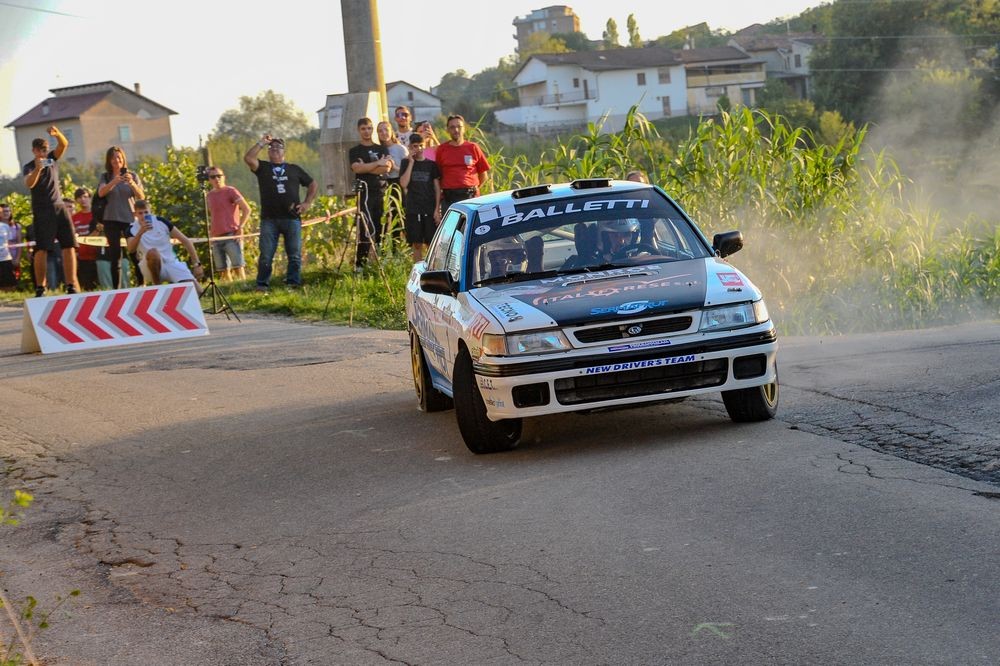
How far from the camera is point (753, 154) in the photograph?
17.4 m

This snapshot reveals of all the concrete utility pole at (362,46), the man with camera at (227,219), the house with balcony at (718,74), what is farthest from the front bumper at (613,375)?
the house with balcony at (718,74)

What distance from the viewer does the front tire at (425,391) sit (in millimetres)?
10020

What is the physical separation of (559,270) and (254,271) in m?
18.0

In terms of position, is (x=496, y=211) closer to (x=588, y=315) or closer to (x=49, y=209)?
(x=588, y=315)

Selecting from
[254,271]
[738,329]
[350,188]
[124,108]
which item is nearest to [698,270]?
[738,329]

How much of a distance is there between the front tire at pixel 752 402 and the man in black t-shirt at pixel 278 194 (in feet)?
36.9

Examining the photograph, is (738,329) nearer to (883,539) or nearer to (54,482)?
(883,539)

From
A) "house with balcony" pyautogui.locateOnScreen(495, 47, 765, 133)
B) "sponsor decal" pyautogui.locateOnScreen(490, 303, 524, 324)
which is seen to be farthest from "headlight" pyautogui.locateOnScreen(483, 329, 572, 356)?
"house with balcony" pyautogui.locateOnScreen(495, 47, 765, 133)

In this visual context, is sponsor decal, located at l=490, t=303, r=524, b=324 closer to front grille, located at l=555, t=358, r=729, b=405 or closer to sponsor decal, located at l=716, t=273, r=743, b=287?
front grille, located at l=555, t=358, r=729, b=405

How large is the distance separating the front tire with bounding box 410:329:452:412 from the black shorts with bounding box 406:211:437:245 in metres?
7.66

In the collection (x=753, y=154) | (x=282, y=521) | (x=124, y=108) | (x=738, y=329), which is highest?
(x=124, y=108)

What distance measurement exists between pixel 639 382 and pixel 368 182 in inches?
472

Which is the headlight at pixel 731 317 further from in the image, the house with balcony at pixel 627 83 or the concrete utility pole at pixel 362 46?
the house with balcony at pixel 627 83

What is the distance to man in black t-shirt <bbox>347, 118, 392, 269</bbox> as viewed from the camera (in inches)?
743
